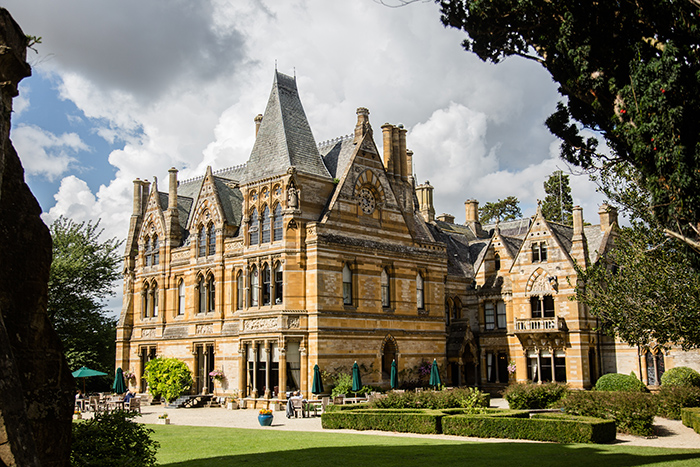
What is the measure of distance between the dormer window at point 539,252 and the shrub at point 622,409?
71.0 ft

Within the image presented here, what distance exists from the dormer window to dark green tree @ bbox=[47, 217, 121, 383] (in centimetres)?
3235

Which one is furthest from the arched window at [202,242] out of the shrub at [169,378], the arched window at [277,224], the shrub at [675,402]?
the shrub at [675,402]

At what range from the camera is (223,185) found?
47.2m

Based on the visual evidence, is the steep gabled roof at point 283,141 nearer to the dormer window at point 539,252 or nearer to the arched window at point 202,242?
the arched window at point 202,242

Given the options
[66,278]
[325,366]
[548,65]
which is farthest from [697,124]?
[66,278]

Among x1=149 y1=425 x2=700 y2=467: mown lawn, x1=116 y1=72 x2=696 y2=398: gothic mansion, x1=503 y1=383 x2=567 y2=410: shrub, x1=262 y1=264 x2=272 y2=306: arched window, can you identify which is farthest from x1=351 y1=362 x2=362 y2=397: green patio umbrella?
x1=149 y1=425 x2=700 y2=467: mown lawn

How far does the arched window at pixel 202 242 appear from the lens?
45375 millimetres

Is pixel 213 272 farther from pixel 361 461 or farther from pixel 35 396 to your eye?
pixel 35 396

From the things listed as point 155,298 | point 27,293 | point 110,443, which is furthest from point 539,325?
point 27,293

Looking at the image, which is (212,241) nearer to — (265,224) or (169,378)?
(265,224)

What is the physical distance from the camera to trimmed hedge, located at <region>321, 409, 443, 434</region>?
83.0 feet

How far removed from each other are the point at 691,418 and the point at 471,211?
124ft

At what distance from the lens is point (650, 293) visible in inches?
985

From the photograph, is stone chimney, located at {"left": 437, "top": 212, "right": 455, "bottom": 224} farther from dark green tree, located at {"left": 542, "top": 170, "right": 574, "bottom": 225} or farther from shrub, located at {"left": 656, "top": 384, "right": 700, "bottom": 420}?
shrub, located at {"left": 656, "top": 384, "right": 700, "bottom": 420}
